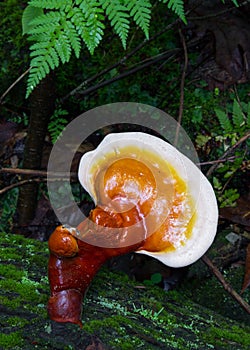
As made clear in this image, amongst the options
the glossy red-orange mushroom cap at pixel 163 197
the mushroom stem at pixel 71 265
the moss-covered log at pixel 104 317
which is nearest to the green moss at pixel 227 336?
the moss-covered log at pixel 104 317

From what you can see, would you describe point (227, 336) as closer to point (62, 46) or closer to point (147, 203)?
point (147, 203)

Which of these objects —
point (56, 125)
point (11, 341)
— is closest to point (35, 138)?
point (56, 125)

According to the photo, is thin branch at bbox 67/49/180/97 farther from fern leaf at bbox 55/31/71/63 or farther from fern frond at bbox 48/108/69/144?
fern leaf at bbox 55/31/71/63

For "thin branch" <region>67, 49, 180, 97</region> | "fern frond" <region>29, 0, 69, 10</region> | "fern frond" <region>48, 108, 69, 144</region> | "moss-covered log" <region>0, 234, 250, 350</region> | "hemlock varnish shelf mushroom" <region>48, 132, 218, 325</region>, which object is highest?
"fern frond" <region>29, 0, 69, 10</region>

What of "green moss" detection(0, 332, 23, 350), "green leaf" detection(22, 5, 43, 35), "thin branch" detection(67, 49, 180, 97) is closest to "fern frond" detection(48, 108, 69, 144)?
"thin branch" detection(67, 49, 180, 97)

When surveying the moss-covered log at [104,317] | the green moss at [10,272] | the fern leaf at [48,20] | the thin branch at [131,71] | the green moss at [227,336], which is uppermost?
the fern leaf at [48,20]

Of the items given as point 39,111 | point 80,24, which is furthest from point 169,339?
point 39,111

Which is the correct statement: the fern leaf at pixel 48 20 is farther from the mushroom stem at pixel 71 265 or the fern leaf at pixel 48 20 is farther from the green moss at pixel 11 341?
the green moss at pixel 11 341
